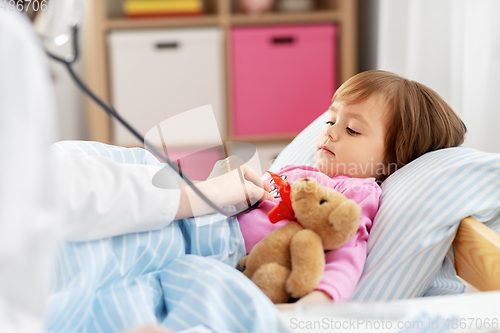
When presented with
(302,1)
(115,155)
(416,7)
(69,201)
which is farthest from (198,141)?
(302,1)

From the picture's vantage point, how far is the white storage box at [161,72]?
7.14 feet

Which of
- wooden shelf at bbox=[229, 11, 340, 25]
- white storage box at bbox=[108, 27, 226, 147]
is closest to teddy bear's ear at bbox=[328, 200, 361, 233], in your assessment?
white storage box at bbox=[108, 27, 226, 147]

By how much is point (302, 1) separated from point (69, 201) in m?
1.92

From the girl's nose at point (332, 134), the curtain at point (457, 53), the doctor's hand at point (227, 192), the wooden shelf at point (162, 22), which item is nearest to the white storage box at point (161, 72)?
the wooden shelf at point (162, 22)

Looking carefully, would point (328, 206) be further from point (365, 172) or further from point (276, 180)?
point (365, 172)

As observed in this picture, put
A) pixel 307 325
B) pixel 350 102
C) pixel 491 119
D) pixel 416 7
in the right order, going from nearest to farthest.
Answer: pixel 307 325 → pixel 350 102 → pixel 491 119 → pixel 416 7

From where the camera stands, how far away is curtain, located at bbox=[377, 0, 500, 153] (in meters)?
1.55

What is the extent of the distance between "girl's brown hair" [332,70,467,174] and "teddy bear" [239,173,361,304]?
1.08 feet

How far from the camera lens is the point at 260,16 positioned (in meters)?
2.20

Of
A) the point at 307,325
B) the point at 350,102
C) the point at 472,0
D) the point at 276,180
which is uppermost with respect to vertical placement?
the point at 472,0

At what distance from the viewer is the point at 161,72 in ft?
7.23

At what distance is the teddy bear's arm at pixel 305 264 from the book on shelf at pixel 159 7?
1.75 meters

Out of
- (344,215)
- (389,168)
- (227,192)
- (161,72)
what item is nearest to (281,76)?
(161,72)

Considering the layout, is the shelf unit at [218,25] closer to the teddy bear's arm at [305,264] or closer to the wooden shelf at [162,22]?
the wooden shelf at [162,22]
